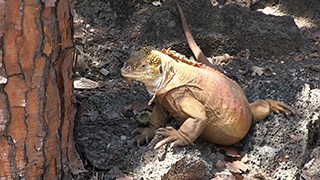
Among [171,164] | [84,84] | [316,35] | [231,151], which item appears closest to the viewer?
[171,164]

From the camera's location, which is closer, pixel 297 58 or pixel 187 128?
pixel 187 128

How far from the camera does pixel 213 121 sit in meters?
4.13

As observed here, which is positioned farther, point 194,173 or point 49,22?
point 194,173

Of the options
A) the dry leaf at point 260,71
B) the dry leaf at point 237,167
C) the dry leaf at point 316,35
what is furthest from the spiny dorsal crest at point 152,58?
the dry leaf at point 316,35

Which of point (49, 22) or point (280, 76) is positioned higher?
point (49, 22)

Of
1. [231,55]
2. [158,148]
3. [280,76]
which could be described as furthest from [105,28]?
[158,148]

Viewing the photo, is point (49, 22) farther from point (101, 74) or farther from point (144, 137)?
point (101, 74)

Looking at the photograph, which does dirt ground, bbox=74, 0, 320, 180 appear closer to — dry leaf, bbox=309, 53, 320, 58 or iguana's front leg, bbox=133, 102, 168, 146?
dry leaf, bbox=309, 53, 320, 58

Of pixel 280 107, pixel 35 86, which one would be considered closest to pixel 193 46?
pixel 280 107

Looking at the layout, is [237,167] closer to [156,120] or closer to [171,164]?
[171,164]

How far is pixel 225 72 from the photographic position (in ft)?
19.3

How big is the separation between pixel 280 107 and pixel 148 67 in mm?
1602

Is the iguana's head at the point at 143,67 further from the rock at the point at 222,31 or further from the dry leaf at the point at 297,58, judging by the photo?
the dry leaf at the point at 297,58

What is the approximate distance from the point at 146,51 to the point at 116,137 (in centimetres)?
93
